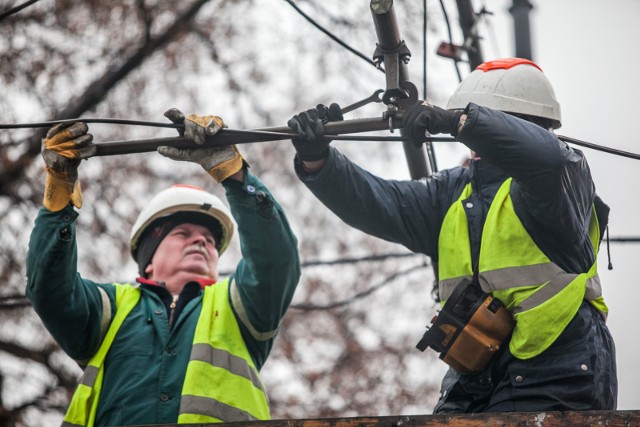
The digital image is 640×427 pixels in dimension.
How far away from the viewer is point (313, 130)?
5.27 metres

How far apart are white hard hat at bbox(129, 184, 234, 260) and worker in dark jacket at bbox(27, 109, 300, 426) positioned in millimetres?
536

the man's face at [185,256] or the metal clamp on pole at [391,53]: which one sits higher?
the metal clamp on pole at [391,53]

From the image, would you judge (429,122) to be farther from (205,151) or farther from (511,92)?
(205,151)

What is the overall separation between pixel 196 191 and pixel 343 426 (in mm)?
2452

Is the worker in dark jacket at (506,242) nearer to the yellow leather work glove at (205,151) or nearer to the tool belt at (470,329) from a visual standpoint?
the tool belt at (470,329)

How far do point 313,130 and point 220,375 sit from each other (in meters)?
1.15

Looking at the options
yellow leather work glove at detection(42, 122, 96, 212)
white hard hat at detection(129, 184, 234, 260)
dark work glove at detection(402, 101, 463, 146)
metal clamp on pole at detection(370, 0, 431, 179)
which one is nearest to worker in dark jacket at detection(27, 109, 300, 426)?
yellow leather work glove at detection(42, 122, 96, 212)

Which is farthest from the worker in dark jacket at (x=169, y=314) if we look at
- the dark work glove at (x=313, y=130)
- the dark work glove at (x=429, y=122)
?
the dark work glove at (x=429, y=122)

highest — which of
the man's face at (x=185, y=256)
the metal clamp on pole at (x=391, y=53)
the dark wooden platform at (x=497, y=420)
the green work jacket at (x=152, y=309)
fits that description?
the metal clamp on pole at (x=391, y=53)

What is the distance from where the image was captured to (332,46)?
38.1 feet

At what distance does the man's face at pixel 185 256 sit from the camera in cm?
616

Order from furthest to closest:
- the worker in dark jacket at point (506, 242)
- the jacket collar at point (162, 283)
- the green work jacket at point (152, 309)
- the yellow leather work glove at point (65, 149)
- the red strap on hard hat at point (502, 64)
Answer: the jacket collar at point (162, 283) → the red strap on hard hat at point (502, 64) → the green work jacket at point (152, 309) → the yellow leather work glove at point (65, 149) → the worker in dark jacket at point (506, 242)

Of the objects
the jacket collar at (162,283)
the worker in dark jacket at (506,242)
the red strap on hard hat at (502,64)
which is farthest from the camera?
the jacket collar at (162,283)

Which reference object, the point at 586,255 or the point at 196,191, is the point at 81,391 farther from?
the point at 586,255
